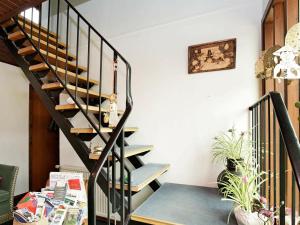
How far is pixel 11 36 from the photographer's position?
2236mm

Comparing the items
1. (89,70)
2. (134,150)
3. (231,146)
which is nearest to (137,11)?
(89,70)

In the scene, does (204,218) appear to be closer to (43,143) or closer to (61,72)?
(61,72)

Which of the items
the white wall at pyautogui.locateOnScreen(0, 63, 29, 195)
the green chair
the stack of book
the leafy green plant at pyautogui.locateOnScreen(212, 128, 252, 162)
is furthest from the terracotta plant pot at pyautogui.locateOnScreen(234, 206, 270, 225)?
the white wall at pyautogui.locateOnScreen(0, 63, 29, 195)

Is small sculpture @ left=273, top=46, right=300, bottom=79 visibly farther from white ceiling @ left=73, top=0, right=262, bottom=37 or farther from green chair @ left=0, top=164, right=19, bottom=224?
green chair @ left=0, top=164, right=19, bottom=224

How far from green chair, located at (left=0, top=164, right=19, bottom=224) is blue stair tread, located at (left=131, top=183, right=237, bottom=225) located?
6.60 ft

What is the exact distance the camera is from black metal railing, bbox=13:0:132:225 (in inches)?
50.5

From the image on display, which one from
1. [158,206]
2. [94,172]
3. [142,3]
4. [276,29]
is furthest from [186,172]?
[142,3]

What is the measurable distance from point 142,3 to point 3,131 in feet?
10.7

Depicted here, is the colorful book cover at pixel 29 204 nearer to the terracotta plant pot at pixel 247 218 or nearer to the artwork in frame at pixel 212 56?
the terracotta plant pot at pixel 247 218

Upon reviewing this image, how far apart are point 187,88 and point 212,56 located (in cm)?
47

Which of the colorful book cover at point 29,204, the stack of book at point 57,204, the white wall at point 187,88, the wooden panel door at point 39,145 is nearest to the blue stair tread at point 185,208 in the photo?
the white wall at point 187,88

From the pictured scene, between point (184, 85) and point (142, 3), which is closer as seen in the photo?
point (184, 85)

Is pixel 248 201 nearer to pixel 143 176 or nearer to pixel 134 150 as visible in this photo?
pixel 143 176

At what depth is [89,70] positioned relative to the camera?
2.98 m
